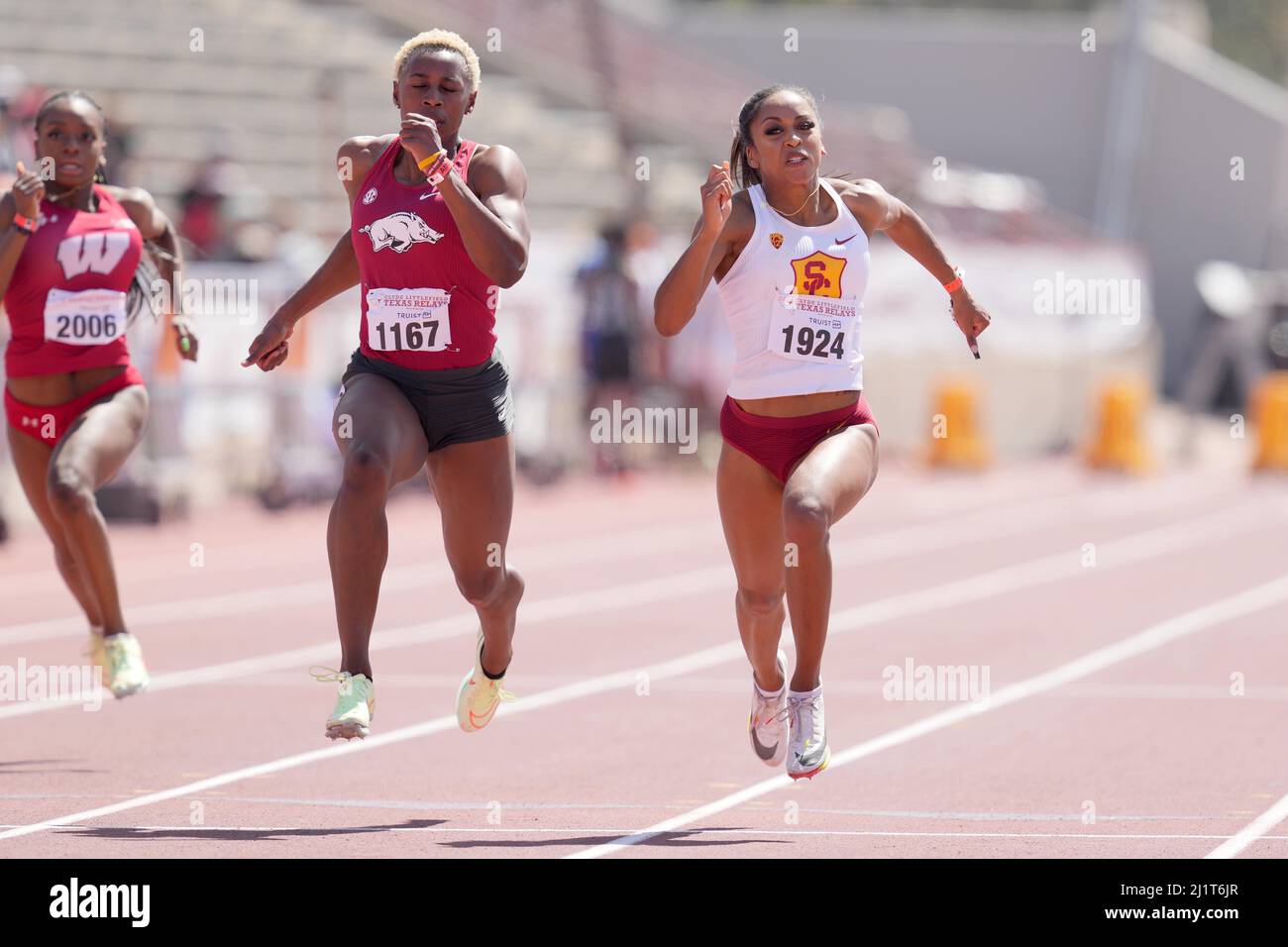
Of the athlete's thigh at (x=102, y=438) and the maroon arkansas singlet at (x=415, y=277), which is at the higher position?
the maroon arkansas singlet at (x=415, y=277)

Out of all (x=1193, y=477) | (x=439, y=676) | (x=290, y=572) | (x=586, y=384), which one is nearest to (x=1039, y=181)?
(x=1193, y=477)

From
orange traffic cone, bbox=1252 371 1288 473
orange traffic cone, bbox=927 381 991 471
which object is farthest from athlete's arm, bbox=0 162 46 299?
orange traffic cone, bbox=1252 371 1288 473

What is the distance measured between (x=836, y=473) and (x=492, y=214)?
1.46 meters

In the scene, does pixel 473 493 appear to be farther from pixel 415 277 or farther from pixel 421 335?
pixel 415 277

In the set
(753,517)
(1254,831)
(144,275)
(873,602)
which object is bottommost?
(1254,831)

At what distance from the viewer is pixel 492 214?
740 centimetres

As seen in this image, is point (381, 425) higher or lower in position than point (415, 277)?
lower

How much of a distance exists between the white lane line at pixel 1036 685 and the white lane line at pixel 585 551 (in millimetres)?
3930

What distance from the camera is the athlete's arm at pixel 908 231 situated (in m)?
8.00

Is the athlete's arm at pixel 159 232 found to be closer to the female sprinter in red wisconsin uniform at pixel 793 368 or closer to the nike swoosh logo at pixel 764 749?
the female sprinter in red wisconsin uniform at pixel 793 368

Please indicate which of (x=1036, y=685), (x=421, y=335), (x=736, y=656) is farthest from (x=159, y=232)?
(x=1036, y=685)

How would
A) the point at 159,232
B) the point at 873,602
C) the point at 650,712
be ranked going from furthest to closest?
1. the point at 873,602
2. the point at 650,712
3. the point at 159,232

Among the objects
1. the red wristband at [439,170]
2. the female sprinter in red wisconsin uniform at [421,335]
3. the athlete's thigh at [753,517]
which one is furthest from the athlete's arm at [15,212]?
the athlete's thigh at [753,517]

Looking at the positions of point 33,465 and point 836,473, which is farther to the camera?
point 33,465
